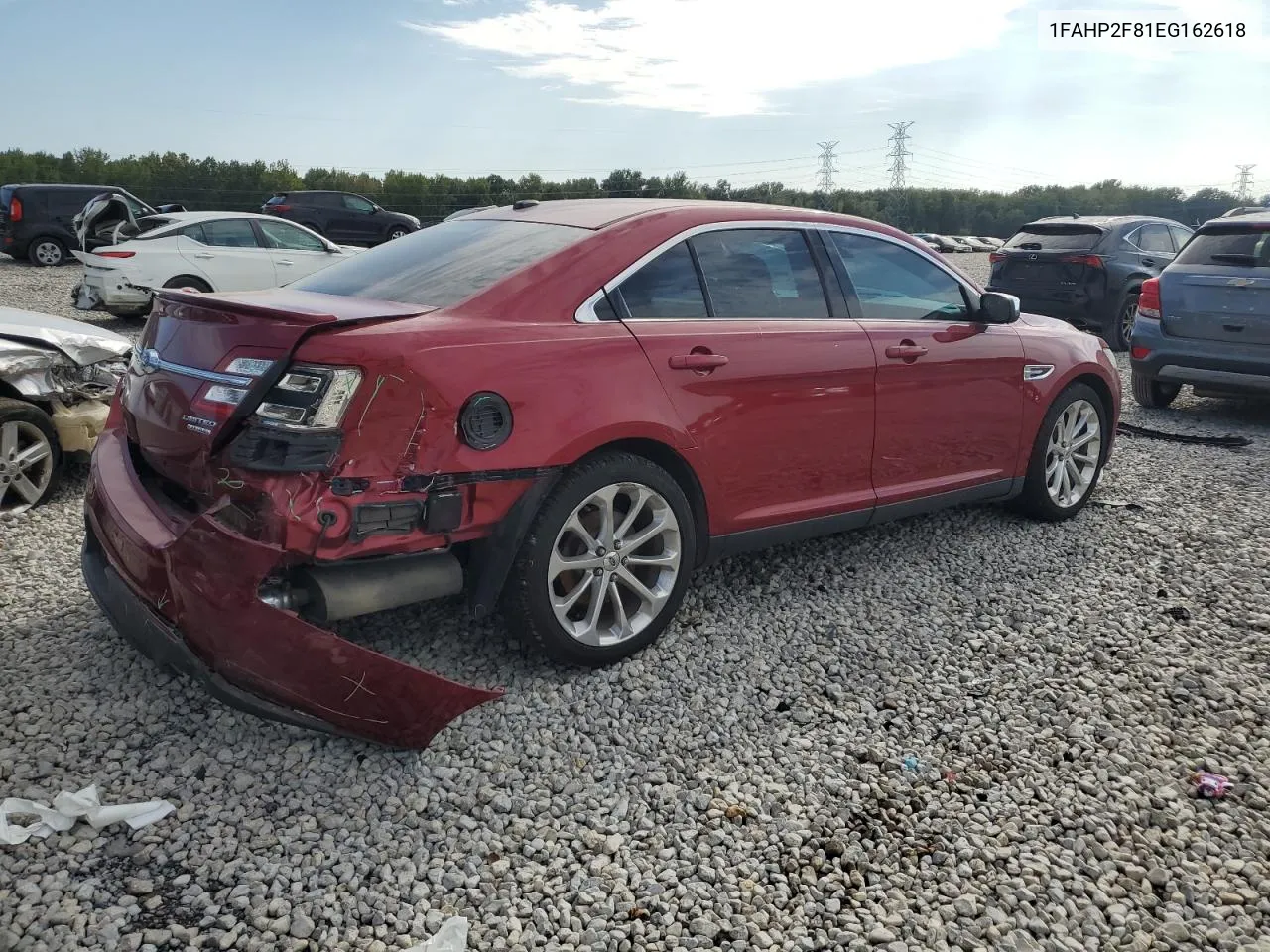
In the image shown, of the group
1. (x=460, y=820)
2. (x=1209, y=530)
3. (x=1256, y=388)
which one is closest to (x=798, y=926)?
(x=460, y=820)

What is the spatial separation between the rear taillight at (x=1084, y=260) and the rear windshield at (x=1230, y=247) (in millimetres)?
2684

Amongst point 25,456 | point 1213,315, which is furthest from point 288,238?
point 1213,315

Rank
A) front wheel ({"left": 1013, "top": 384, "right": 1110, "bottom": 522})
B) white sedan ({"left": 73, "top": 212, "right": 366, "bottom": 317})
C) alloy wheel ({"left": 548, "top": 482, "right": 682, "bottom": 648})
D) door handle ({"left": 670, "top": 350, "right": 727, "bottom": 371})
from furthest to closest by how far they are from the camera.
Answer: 1. white sedan ({"left": 73, "top": 212, "right": 366, "bottom": 317})
2. front wheel ({"left": 1013, "top": 384, "right": 1110, "bottom": 522})
3. door handle ({"left": 670, "top": 350, "right": 727, "bottom": 371})
4. alloy wheel ({"left": 548, "top": 482, "right": 682, "bottom": 648})

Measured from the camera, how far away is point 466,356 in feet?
9.98

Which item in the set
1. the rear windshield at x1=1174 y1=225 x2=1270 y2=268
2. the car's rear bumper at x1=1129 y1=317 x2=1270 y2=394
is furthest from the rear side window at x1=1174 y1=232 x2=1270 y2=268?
the car's rear bumper at x1=1129 y1=317 x2=1270 y2=394

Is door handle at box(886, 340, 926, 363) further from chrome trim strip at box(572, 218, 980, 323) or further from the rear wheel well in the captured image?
the rear wheel well

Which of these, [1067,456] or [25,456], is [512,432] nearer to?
[25,456]

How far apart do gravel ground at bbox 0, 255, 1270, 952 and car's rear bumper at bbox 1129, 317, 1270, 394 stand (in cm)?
399

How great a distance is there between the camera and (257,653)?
2.74m

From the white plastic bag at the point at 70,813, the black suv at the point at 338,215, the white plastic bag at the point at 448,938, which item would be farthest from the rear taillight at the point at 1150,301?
the black suv at the point at 338,215

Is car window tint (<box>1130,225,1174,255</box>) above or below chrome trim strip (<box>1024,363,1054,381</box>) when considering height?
above

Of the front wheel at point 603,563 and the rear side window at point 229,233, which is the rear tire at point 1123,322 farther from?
the rear side window at point 229,233

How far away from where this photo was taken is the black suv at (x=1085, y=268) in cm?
1120

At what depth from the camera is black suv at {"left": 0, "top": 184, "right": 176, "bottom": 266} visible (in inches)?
740
